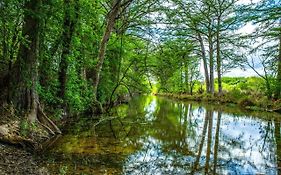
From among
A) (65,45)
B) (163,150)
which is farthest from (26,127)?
(65,45)

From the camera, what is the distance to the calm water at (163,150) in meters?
6.15

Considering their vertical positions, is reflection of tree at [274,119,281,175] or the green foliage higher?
the green foliage

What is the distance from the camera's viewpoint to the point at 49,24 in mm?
9250

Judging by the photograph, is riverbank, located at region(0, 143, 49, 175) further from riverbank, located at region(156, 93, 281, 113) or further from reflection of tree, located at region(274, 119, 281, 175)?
riverbank, located at region(156, 93, 281, 113)

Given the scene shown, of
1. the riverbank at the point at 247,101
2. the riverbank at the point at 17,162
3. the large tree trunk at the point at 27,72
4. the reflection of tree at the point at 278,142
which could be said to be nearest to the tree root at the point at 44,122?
the large tree trunk at the point at 27,72

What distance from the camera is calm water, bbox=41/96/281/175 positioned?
6.15 meters

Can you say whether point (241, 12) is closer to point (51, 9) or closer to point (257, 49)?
point (257, 49)

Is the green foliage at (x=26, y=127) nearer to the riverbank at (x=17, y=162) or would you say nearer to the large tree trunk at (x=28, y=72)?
the large tree trunk at (x=28, y=72)

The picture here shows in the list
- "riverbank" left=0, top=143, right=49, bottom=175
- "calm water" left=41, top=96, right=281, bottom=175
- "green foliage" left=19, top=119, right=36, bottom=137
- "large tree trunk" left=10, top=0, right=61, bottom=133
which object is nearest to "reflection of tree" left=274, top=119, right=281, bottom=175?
"calm water" left=41, top=96, right=281, bottom=175

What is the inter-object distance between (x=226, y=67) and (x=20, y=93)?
71.8ft

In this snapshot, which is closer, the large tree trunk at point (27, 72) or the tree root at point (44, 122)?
the large tree trunk at point (27, 72)

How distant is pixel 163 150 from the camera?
793 cm

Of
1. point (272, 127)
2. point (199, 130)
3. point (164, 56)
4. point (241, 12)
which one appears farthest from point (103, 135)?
point (241, 12)

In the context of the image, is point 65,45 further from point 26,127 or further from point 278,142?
point 278,142
